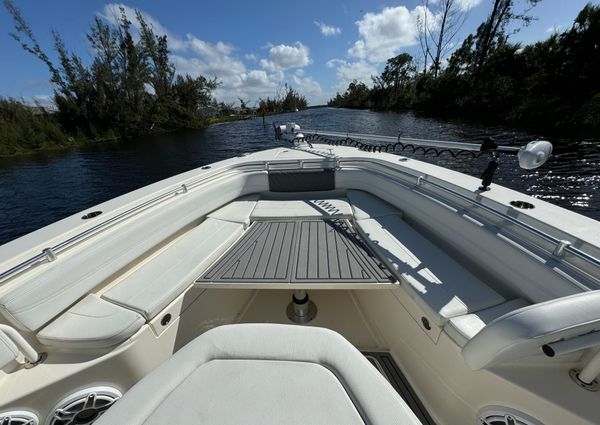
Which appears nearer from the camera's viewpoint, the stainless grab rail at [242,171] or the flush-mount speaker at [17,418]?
the flush-mount speaker at [17,418]

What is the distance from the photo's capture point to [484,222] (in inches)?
53.0

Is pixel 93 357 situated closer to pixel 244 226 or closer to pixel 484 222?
pixel 244 226

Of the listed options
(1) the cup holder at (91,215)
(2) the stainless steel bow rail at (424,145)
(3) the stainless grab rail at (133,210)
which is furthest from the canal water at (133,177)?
(1) the cup holder at (91,215)

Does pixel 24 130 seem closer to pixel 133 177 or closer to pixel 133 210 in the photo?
pixel 133 177

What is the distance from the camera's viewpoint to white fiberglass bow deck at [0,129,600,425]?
587 millimetres

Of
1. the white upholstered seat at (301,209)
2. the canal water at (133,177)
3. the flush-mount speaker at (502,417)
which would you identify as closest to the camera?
the flush-mount speaker at (502,417)

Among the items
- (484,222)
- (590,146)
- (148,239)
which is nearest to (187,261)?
(148,239)

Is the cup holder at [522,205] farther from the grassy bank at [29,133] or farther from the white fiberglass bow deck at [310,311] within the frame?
the grassy bank at [29,133]

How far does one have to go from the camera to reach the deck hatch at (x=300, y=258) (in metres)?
1.43

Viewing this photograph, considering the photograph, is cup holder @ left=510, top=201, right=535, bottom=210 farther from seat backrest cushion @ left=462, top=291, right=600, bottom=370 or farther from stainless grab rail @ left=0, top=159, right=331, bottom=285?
stainless grab rail @ left=0, top=159, right=331, bottom=285

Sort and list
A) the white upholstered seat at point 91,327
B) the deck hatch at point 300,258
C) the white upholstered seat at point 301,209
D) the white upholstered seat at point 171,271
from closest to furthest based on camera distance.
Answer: the white upholstered seat at point 91,327
the white upholstered seat at point 171,271
the deck hatch at point 300,258
the white upholstered seat at point 301,209

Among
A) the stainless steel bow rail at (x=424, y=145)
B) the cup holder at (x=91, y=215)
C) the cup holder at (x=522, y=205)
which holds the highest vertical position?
the stainless steel bow rail at (x=424, y=145)

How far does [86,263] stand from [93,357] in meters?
0.51

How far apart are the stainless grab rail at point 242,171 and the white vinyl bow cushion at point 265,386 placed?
3.37 feet
